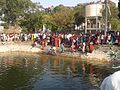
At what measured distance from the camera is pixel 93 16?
6475 centimetres

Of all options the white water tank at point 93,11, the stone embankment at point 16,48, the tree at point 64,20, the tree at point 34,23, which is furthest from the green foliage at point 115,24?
the stone embankment at point 16,48

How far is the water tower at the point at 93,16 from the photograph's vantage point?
212 ft

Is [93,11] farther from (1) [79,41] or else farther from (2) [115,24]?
(1) [79,41]

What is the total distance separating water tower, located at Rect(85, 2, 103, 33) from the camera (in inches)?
2547

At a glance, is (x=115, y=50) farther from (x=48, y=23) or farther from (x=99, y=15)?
(x=48, y=23)

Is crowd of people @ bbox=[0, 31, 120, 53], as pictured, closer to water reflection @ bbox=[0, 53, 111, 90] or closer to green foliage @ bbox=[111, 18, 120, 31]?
water reflection @ bbox=[0, 53, 111, 90]

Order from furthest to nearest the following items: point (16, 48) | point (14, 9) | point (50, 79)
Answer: point (14, 9), point (16, 48), point (50, 79)

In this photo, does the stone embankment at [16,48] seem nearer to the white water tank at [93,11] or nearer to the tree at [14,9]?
the white water tank at [93,11]

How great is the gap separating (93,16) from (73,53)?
2757cm

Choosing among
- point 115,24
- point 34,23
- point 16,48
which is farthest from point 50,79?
point 115,24

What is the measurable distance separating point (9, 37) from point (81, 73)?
27637 millimetres

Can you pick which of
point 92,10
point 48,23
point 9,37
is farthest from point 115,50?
point 48,23

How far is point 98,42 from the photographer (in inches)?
1555

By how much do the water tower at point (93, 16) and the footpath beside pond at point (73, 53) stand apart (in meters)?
22.1
